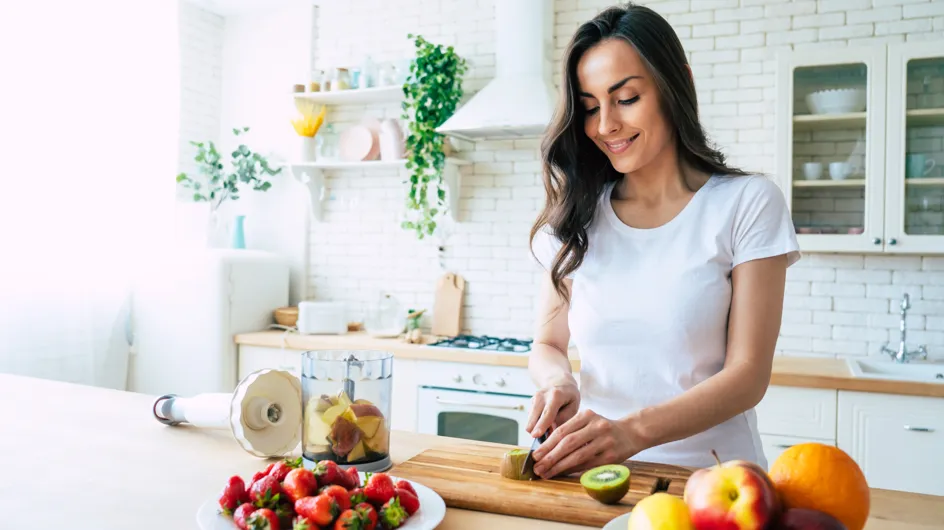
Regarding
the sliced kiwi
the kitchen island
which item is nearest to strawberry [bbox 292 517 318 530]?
the kitchen island

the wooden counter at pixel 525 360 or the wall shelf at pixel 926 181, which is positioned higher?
the wall shelf at pixel 926 181

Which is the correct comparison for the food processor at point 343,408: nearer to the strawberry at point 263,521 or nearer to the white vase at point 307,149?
the strawberry at point 263,521

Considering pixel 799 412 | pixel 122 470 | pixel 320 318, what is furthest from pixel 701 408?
pixel 320 318

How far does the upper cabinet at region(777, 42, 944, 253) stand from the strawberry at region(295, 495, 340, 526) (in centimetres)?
280

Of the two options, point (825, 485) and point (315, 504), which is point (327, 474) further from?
point (825, 485)

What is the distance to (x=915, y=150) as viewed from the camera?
310cm

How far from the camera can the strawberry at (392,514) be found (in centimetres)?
105

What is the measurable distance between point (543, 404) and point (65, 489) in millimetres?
884

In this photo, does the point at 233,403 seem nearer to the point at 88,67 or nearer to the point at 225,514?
the point at 225,514

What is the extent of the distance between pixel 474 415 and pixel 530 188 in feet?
4.20

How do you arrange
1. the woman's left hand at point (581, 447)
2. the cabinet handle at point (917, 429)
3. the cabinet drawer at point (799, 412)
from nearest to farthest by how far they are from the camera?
the woman's left hand at point (581, 447), the cabinet handle at point (917, 429), the cabinet drawer at point (799, 412)

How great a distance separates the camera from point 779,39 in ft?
11.6

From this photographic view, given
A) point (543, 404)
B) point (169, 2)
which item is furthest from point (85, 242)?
point (543, 404)

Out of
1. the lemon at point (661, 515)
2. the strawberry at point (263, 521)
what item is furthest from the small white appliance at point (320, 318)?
the lemon at point (661, 515)
